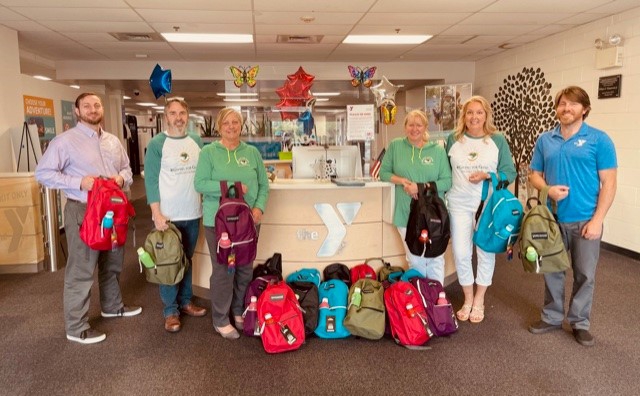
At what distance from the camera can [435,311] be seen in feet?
9.86

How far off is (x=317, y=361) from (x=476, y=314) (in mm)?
1290

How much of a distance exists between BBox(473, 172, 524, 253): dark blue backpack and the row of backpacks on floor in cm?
47

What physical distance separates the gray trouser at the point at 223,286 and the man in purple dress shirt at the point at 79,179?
764mm

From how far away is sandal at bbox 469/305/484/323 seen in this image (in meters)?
3.35

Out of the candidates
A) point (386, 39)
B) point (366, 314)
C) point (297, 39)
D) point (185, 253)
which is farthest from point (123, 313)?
point (386, 39)

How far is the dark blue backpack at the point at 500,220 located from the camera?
3.01 metres

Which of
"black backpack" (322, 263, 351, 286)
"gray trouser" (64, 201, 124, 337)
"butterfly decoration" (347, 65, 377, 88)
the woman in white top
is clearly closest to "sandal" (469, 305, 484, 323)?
the woman in white top

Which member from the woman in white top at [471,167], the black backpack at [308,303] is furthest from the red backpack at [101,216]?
the woman in white top at [471,167]

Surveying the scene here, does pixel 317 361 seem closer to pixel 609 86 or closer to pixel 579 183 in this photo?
pixel 579 183

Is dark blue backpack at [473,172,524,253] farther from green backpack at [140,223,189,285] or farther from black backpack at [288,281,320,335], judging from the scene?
green backpack at [140,223,189,285]

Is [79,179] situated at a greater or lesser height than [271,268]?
greater

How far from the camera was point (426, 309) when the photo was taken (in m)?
3.01

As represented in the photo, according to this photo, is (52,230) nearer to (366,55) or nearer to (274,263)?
(274,263)

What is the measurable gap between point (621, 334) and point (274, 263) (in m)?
2.46
